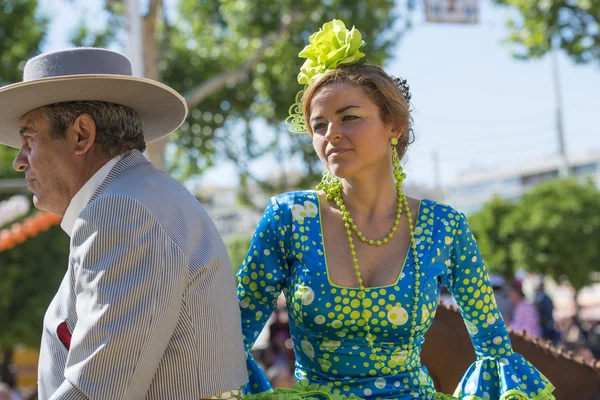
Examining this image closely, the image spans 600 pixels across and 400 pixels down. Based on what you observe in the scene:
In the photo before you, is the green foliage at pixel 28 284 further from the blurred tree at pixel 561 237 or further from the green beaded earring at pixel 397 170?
the blurred tree at pixel 561 237

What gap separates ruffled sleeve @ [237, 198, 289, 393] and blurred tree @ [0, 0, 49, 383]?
432 inches

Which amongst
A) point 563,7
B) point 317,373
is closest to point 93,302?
point 317,373

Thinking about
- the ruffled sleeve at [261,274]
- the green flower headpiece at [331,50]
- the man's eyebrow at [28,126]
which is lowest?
the ruffled sleeve at [261,274]

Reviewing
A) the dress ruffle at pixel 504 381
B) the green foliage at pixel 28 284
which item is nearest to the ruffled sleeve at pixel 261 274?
the dress ruffle at pixel 504 381

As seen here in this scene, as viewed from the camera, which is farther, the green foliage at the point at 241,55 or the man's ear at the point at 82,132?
the green foliage at the point at 241,55

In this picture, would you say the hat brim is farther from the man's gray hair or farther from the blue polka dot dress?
the blue polka dot dress

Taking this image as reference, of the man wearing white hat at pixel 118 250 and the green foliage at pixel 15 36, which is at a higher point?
the green foliage at pixel 15 36

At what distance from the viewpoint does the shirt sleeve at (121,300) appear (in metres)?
1.77

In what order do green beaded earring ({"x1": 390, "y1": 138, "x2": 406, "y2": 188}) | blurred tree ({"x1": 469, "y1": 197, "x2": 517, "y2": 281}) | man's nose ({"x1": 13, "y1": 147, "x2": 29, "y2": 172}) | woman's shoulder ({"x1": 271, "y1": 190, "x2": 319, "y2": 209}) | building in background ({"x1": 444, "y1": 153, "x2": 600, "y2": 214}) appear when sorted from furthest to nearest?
1. building in background ({"x1": 444, "y1": 153, "x2": 600, "y2": 214})
2. blurred tree ({"x1": 469, "y1": 197, "x2": 517, "y2": 281})
3. green beaded earring ({"x1": 390, "y1": 138, "x2": 406, "y2": 188})
4. woman's shoulder ({"x1": 271, "y1": 190, "x2": 319, "y2": 209})
5. man's nose ({"x1": 13, "y1": 147, "x2": 29, "y2": 172})

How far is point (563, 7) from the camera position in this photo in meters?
10.2

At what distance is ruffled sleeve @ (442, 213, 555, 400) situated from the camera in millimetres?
2646

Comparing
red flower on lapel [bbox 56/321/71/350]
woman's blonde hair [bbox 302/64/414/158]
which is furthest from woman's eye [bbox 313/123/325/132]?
red flower on lapel [bbox 56/321/71/350]

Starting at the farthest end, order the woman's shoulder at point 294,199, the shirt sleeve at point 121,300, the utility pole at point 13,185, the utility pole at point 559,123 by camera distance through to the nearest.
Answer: the utility pole at point 559,123 → the utility pole at point 13,185 → the woman's shoulder at point 294,199 → the shirt sleeve at point 121,300

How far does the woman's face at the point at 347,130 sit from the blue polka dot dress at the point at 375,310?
228 millimetres
